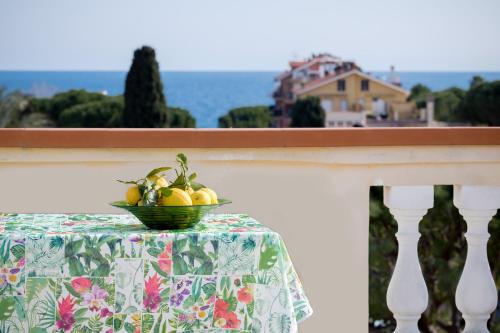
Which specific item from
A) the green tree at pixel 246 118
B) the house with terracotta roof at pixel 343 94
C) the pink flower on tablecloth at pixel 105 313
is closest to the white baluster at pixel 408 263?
the pink flower on tablecloth at pixel 105 313

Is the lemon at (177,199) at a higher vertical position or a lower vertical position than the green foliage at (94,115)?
lower

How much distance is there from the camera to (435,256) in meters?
20.6

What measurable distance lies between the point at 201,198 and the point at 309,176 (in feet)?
1.95

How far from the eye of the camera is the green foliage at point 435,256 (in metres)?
19.0

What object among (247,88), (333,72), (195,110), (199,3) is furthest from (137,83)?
(247,88)

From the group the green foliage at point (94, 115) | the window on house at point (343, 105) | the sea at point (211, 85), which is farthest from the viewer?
the sea at point (211, 85)

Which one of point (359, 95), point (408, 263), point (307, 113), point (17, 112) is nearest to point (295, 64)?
point (359, 95)

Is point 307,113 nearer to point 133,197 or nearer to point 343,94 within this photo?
point 343,94

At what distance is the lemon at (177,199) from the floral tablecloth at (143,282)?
9 cm

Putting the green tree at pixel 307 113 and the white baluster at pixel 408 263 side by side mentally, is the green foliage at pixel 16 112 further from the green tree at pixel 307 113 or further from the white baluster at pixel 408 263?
the white baluster at pixel 408 263

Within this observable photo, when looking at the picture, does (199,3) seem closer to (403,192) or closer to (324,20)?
(324,20)

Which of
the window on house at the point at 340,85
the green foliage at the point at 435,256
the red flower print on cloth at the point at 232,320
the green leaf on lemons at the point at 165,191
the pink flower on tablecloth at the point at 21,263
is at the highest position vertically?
the window on house at the point at 340,85

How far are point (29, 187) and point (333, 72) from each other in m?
54.6

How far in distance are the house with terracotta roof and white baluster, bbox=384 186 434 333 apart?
1926 inches
